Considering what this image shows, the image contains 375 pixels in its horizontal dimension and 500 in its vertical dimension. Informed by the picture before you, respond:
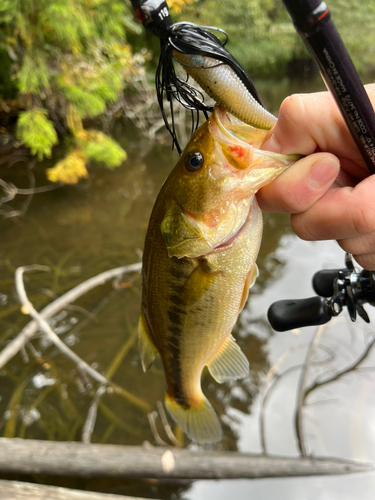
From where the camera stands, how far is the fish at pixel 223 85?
0.78 meters

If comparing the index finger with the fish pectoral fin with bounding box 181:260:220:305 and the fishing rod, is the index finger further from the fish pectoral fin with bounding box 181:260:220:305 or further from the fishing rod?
the fish pectoral fin with bounding box 181:260:220:305

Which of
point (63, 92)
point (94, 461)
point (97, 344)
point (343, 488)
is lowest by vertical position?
point (343, 488)

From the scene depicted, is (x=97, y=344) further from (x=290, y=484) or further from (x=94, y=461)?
(x=290, y=484)

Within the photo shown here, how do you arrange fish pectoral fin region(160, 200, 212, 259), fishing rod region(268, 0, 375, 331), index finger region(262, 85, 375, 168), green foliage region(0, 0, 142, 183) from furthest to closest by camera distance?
green foliage region(0, 0, 142, 183) → fish pectoral fin region(160, 200, 212, 259) → index finger region(262, 85, 375, 168) → fishing rod region(268, 0, 375, 331)

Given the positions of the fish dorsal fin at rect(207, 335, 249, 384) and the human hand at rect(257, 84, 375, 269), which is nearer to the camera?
the human hand at rect(257, 84, 375, 269)

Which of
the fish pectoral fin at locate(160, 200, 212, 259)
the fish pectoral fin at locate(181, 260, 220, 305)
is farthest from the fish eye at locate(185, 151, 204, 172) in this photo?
the fish pectoral fin at locate(181, 260, 220, 305)

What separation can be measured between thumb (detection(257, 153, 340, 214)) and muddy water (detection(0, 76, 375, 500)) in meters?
3.00

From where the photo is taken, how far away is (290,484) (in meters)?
3.05

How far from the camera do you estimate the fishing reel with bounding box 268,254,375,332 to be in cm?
120

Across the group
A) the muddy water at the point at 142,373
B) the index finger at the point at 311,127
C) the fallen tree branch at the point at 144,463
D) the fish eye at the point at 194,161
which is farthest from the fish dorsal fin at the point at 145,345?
the muddy water at the point at 142,373

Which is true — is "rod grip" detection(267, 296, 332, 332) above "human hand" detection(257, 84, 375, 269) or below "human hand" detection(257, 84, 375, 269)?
below

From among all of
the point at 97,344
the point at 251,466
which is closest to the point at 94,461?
the point at 251,466

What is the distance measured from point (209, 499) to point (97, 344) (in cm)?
201

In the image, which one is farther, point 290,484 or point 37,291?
point 37,291
